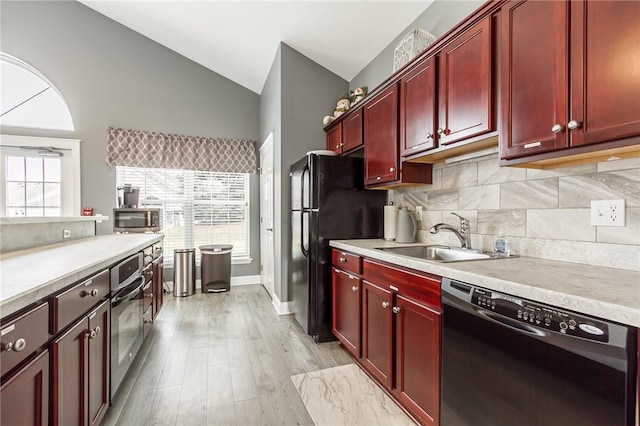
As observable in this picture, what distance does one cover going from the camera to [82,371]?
4.16 ft

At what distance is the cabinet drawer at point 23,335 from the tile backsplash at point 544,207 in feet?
7.27

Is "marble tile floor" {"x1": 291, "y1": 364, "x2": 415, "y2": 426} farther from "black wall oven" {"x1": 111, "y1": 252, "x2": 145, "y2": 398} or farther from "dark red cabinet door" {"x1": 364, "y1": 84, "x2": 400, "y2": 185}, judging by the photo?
"dark red cabinet door" {"x1": 364, "y1": 84, "x2": 400, "y2": 185}

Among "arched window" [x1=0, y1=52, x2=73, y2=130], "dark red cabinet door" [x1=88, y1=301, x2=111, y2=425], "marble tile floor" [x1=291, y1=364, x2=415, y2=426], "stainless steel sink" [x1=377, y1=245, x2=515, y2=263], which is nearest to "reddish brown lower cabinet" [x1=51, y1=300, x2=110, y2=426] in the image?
"dark red cabinet door" [x1=88, y1=301, x2=111, y2=425]

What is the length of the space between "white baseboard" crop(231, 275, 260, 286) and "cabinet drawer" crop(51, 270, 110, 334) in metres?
3.20

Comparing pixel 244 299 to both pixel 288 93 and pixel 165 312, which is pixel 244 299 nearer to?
pixel 165 312

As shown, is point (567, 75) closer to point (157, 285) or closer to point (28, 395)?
point (28, 395)

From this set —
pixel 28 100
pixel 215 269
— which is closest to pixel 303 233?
pixel 215 269

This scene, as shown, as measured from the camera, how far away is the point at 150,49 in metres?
4.31

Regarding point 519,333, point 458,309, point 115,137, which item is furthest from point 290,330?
point 115,137

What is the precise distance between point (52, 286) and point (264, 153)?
3.63 metres

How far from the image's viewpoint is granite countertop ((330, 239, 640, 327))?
827 millimetres

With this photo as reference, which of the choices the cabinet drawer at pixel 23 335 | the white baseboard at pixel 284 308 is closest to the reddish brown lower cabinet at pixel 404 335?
the white baseboard at pixel 284 308

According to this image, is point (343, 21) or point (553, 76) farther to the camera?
point (343, 21)

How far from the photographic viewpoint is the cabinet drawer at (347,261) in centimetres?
219
